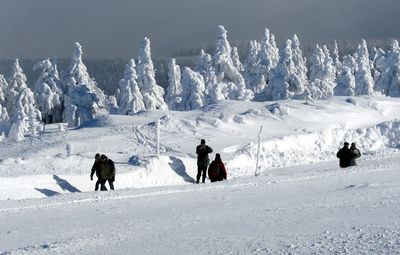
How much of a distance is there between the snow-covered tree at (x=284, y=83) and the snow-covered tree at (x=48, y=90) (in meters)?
23.3

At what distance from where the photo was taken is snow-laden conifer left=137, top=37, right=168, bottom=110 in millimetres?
66750

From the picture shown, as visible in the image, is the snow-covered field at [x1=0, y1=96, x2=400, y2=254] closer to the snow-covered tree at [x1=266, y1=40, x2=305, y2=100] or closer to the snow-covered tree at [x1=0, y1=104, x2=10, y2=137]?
the snow-covered tree at [x1=266, y1=40, x2=305, y2=100]

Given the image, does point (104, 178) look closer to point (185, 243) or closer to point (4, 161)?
point (4, 161)

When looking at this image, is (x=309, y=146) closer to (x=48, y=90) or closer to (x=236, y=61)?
(x=48, y=90)

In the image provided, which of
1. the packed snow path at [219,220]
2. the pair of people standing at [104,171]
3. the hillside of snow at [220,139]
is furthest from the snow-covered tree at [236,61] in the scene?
the packed snow path at [219,220]

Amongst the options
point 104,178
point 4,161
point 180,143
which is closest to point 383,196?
point 104,178

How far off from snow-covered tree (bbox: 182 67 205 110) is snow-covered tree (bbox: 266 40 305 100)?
6971 millimetres

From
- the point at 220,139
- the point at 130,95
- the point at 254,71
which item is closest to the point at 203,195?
the point at 220,139

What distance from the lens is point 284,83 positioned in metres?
62.6

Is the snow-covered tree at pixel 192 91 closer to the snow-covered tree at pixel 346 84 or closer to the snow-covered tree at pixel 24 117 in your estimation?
the snow-covered tree at pixel 346 84

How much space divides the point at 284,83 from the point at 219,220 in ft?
177

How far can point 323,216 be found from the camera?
920 centimetres

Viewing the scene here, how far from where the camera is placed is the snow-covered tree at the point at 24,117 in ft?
201

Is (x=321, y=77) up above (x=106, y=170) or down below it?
above
